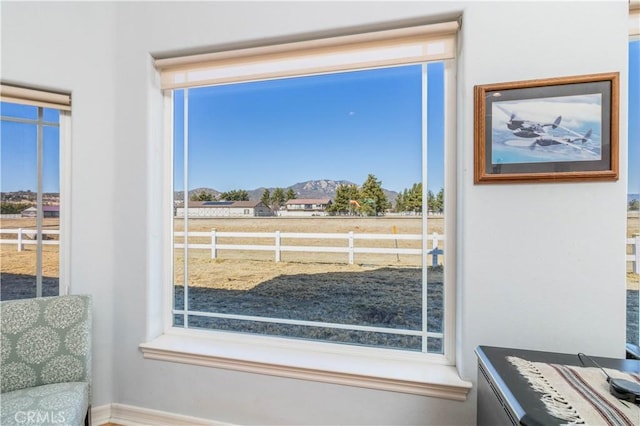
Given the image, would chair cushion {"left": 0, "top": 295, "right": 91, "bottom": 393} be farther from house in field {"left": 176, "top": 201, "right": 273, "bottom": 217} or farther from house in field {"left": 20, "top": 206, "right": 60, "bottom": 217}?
house in field {"left": 176, "top": 201, "right": 273, "bottom": 217}

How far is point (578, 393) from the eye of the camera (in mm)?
874

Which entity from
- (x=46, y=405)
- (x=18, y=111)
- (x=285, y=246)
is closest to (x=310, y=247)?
(x=285, y=246)

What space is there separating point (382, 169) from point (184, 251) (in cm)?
137

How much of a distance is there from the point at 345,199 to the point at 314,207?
→ 7.7 inches

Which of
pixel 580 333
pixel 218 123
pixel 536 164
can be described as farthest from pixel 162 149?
pixel 580 333

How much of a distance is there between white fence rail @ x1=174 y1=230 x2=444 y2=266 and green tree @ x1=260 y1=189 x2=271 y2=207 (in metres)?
0.19

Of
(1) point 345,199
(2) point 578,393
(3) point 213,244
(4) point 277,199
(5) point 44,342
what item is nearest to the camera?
(2) point 578,393

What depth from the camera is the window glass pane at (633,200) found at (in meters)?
1.39

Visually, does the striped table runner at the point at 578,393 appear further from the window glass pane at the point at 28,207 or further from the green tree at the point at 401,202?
the window glass pane at the point at 28,207

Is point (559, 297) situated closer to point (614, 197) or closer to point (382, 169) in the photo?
point (614, 197)

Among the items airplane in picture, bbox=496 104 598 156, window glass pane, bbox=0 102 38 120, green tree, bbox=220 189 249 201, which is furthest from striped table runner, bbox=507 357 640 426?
window glass pane, bbox=0 102 38 120

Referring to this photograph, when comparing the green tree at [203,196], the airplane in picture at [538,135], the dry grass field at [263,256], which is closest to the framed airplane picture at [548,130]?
the airplane in picture at [538,135]

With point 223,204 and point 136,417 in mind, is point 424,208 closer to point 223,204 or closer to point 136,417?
point 223,204

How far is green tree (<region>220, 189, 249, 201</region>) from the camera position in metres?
1.90
